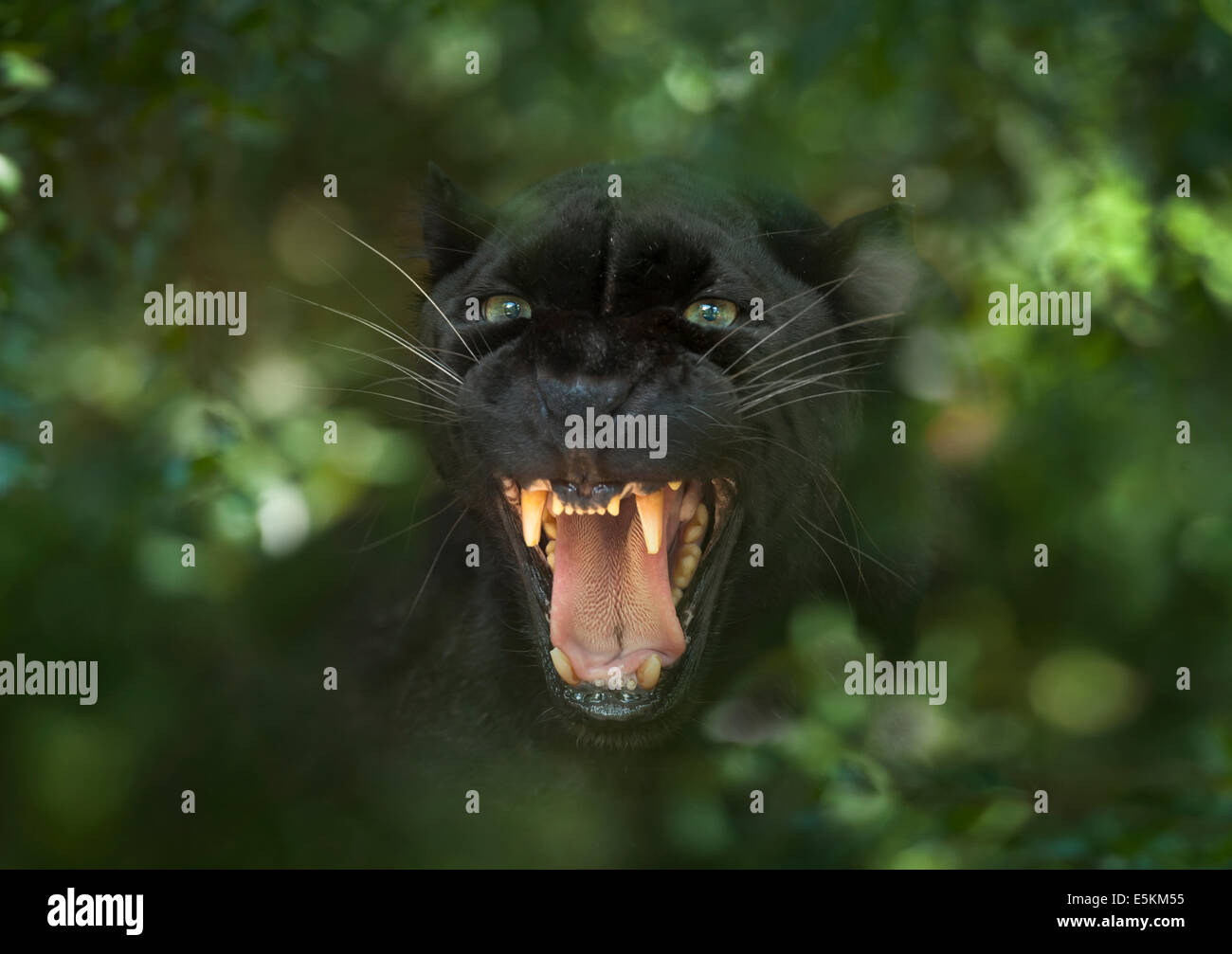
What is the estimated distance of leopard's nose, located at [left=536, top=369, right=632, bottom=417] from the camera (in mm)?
2492

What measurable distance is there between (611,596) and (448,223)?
1.04m

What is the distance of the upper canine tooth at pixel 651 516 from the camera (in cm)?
261

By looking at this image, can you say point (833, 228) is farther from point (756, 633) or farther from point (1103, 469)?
point (1103, 469)

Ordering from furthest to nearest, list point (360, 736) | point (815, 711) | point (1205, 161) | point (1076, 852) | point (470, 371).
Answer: point (360, 736), point (1205, 161), point (815, 711), point (470, 371), point (1076, 852)

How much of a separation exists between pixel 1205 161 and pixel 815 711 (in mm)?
1860

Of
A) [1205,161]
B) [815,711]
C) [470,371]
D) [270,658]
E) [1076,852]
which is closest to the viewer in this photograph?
[1076,852]

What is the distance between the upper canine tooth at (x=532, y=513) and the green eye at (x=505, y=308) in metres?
0.40

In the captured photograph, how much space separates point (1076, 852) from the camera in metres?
2.56

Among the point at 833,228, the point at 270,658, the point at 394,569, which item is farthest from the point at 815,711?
the point at 270,658

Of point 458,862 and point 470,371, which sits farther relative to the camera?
point 458,862

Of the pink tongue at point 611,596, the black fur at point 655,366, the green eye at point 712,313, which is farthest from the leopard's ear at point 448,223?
the pink tongue at point 611,596

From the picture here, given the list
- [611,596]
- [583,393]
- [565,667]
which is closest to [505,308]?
[583,393]

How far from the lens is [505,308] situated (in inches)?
109

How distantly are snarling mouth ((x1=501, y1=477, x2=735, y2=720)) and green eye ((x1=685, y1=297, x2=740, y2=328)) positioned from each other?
1.16ft
